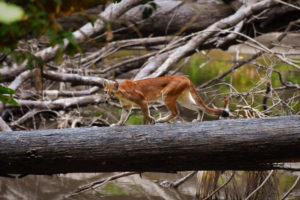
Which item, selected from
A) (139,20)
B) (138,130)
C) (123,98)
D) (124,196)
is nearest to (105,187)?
(124,196)

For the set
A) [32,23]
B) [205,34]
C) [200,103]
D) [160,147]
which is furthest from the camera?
[205,34]

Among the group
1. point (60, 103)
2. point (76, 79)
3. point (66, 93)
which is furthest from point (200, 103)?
point (66, 93)

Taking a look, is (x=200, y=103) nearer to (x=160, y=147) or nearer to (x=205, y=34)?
(x=160, y=147)

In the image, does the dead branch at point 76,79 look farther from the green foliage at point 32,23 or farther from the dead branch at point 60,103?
the green foliage at point 32,23

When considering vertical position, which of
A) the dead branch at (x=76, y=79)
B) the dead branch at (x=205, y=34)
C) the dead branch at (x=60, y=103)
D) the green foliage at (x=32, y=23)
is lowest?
the dead branch at (x=60, y=103)

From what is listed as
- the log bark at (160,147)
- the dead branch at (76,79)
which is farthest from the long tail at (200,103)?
the dead branch at (76,79)

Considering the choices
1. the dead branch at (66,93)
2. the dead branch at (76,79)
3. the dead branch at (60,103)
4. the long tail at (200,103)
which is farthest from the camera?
the dead branch at (66,93)

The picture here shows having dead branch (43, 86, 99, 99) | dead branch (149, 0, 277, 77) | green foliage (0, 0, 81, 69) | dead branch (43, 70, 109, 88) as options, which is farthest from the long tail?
green foliage (0, 0, 81, 69)

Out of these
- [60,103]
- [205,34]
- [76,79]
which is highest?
[205,34]

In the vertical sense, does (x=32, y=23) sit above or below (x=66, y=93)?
above

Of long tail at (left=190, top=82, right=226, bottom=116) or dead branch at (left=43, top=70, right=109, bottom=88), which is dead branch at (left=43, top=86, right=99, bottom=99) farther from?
long tail at (left=190, top=82, right=226, bottom=116)

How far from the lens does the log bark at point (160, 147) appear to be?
10.4 feet

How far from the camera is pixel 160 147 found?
10.5 ft

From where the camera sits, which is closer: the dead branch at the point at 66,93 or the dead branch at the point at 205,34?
the dead branch at the point at 205,34
